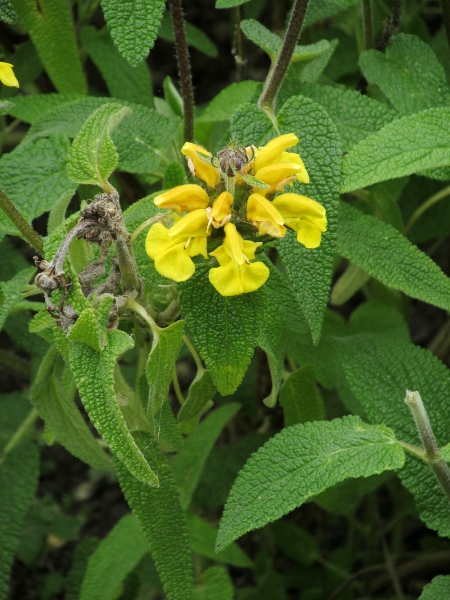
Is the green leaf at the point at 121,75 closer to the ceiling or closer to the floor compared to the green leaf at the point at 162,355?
closer to the ceiling

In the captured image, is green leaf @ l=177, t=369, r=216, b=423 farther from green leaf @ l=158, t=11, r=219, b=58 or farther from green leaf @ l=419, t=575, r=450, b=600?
green leaf @ l=158, t=11, r=219, b=58

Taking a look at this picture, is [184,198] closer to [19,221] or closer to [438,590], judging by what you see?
[19,221]

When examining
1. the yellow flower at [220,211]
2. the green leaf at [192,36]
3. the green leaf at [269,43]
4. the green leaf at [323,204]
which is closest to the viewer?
the yellow flower at [220,211]

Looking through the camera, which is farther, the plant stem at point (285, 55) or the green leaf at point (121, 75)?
the green leaf at point (121, 75)

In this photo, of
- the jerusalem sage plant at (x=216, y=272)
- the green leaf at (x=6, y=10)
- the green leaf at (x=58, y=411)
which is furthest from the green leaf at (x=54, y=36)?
the green leaf at (x=58, y=411)

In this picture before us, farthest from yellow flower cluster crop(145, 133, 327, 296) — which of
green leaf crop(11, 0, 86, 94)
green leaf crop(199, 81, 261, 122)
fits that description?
green leaf crop(11, 0, 86, 94)

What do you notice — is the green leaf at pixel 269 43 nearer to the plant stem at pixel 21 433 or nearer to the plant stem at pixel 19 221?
the plant stem at pixel 19 221

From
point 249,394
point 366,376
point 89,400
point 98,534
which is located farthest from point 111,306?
point 98,534

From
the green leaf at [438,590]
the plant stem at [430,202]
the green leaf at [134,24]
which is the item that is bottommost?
the green leaf at [438,590]
